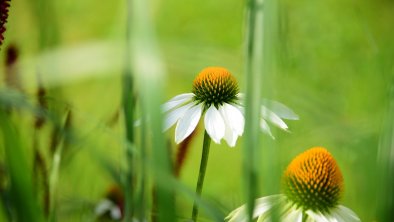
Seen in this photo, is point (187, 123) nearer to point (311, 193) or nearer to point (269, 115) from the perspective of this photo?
point (311, 193)

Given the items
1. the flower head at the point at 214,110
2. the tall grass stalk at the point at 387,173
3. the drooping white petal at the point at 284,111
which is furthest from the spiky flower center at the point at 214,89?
the tall grass stalk at the point at 387,173

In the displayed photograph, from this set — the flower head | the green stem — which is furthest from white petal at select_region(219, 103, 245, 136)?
the green stem

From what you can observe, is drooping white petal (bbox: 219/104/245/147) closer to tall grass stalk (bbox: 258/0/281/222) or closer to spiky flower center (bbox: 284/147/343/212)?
spiky flower center (bbox: 284/147/343/212)

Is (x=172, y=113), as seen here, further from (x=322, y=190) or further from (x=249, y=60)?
(x=249, y=60)

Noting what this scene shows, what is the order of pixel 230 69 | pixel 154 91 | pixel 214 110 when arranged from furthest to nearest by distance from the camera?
1. pixel 214 110
2. pixel 230 69
3. pixel 154 91

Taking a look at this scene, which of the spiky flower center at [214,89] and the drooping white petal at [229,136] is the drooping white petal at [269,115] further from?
the spiky flower center at [214,89]

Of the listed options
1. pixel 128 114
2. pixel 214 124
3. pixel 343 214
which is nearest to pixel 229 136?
pixel 214 124

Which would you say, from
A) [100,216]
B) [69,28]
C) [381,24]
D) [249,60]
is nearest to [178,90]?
[69,28]
